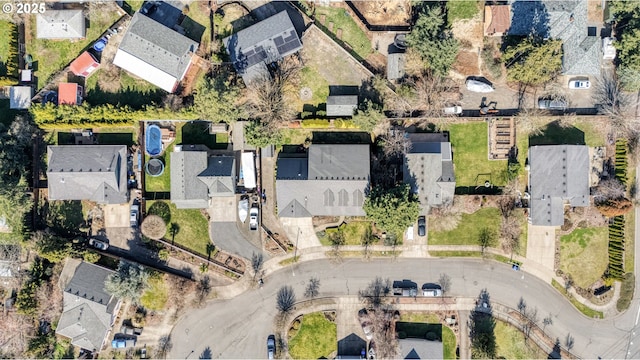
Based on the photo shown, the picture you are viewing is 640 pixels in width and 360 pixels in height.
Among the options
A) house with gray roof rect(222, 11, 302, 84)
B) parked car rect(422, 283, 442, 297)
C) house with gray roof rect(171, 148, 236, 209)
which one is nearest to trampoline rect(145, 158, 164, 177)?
house with gray roof rect(171, 148, 236, 209)

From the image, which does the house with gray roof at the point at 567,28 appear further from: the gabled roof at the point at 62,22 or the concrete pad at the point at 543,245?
the gabled roof at the point at 62,22

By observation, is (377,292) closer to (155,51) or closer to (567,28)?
(567,28)

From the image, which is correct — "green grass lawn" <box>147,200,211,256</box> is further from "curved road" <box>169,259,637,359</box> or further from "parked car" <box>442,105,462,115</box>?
"parked car" <box>442,105,462,115</box>

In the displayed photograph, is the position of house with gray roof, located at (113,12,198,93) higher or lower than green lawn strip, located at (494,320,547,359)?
higher

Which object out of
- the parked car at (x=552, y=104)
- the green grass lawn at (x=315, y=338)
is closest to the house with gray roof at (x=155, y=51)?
the green grass lawn at (x=315, y=338)

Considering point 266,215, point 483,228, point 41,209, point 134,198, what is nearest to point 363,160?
point 266,215

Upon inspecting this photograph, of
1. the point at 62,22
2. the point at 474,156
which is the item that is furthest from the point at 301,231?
the point at 62,22
